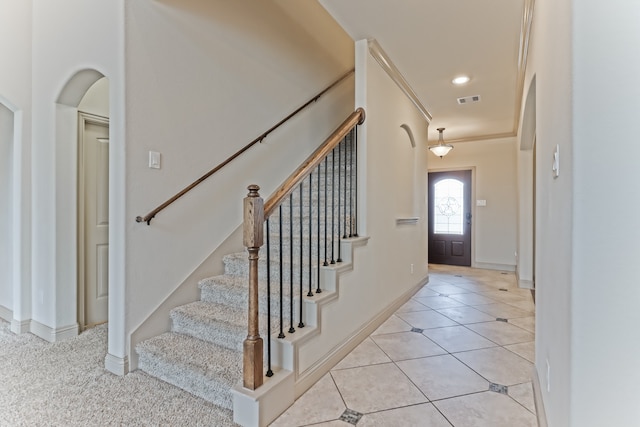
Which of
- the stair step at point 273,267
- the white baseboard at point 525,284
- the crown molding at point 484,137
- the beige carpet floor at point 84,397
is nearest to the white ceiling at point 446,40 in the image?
the crown molding at point 484,137

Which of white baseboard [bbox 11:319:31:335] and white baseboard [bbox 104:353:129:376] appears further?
white baseboard [bbox 11:319:31:335]

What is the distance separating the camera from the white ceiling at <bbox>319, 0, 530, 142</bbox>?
7.94 feet

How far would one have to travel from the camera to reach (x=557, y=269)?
4.14 feet

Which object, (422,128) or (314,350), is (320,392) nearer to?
(314,350)

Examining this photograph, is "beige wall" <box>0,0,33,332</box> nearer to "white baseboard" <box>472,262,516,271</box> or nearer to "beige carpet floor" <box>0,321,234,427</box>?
"beige carpet floor" <box>0,321,234,427</box>

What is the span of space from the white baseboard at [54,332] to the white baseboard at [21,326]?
9 centimetres

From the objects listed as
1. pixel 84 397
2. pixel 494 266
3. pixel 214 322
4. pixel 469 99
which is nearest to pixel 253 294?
pixel 214 322

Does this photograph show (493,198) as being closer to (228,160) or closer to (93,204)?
(228,160)

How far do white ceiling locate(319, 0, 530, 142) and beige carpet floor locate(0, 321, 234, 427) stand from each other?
2.81 metres

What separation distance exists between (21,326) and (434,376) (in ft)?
11.2

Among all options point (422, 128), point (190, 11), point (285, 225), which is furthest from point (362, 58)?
point (422, 128)

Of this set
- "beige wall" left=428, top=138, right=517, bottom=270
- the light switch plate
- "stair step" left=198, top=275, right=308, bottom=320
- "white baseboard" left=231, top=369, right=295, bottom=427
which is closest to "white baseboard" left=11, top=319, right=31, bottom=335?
"stair step" left=198, top=275, right=308, bottom=320

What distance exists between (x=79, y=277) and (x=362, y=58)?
123 inches

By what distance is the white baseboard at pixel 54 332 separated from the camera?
265cm
